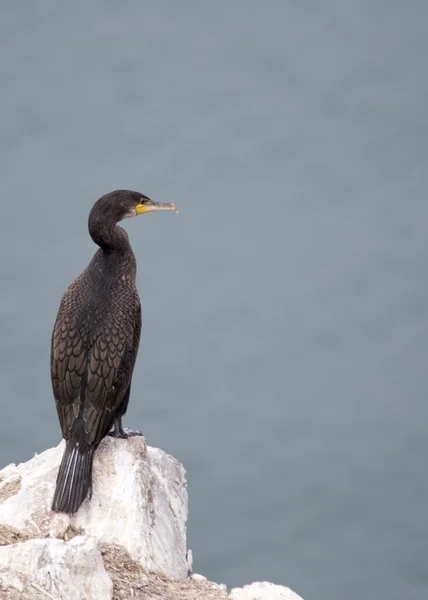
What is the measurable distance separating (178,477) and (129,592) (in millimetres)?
1393

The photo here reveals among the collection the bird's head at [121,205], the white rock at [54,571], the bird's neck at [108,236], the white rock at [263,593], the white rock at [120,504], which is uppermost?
the bird's head at [121,205]

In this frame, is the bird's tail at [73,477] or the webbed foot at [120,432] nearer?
the bird's tail at [73,477]

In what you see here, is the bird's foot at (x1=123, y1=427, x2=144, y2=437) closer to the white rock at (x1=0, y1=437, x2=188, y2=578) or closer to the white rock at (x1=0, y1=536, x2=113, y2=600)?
the white rock at (x1=0, y1=437, x2=188, y2=578)

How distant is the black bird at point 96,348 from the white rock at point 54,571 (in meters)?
0.80

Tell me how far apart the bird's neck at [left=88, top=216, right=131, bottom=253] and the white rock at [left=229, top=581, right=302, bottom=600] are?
2.28 m

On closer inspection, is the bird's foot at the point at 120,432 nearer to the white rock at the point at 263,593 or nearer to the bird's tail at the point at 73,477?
the bird's tail at the point at 73,477

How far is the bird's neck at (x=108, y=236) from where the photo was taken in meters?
7.70

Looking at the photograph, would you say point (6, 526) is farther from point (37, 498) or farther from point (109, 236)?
point (109, 236)

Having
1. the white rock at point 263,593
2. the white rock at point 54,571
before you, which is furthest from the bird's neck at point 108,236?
the white rock at point 263,593

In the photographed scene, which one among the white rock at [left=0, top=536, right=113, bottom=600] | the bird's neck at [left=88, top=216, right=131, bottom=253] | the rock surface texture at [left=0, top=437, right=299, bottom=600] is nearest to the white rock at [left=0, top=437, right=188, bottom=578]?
the rock surface texture at [left=0, top=437, right=299, bottom=600]

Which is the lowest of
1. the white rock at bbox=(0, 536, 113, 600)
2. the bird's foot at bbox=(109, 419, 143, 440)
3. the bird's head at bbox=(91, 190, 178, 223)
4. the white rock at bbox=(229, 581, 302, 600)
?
the white rock at bbox=(0, 536, 113, 600)

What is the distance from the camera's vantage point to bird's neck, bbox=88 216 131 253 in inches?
303

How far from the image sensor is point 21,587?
6.15 m

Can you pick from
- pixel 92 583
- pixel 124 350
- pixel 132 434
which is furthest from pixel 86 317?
pixel 92 583
